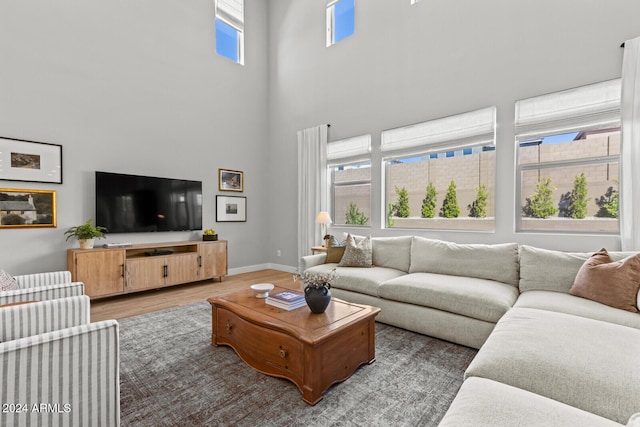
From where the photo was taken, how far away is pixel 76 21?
3.88 meters

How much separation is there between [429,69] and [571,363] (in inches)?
145

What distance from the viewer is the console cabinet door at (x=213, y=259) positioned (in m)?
4.64

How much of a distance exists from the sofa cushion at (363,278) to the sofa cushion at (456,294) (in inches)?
4.9

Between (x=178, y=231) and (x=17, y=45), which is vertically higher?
(x=17, y=45)

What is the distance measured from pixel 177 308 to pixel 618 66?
5115mm

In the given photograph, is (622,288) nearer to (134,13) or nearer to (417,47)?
(417,47)

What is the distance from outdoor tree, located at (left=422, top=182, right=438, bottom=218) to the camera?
4125mm

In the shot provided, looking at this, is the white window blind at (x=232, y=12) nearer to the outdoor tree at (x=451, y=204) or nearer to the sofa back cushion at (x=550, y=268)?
the outdoor tree at (x=451, y=204)

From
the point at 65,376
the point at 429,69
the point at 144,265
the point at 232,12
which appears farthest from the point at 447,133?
the point at 232,12

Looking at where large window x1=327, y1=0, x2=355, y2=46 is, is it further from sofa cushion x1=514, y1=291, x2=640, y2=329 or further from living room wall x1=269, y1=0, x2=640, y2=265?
sofa cushion x1=514, y1=291, x2=640, y2=329

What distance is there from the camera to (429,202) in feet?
13.7

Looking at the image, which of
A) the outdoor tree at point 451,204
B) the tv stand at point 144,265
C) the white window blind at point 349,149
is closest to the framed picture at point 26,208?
the tv stand at point 144,265

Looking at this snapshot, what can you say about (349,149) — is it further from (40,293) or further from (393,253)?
(40,293)

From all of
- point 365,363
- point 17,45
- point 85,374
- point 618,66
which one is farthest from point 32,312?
point 618,66
